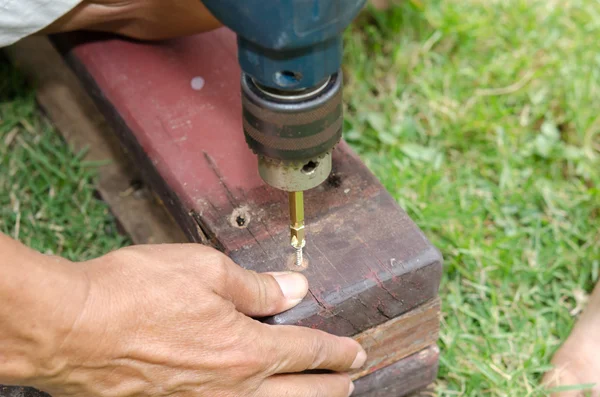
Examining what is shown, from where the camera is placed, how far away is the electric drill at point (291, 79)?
3.78 feet

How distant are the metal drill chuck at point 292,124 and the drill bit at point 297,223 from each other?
0.11m

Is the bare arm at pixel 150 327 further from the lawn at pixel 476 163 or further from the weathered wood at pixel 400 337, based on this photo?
the lawn at pixel 476 163

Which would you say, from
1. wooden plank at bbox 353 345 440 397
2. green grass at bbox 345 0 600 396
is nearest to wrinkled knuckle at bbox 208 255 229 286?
wooden plank at bbox 353 345 440 397

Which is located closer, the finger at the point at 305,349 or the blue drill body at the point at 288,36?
the blue drill body at the point at 288,36

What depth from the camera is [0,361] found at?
130 cm

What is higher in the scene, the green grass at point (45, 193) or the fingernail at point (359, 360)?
the fingernail at point (359, 360)

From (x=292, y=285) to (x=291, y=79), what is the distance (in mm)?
458

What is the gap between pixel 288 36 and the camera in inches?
45.5

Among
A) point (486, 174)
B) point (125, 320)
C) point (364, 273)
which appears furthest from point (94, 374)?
point (486, 174)

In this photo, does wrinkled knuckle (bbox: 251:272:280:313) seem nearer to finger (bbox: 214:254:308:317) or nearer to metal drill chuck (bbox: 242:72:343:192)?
finger (bbox: 214:254:308:317)

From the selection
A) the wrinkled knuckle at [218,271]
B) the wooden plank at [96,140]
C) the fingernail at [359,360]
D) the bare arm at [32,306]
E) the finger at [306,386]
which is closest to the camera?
the bare arm at [32,306]

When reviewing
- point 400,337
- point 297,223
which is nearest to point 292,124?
point 297,223

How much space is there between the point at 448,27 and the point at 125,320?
1.90 m

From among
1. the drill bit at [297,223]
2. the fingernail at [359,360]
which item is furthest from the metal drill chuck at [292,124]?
the fingernail at [359,360]
